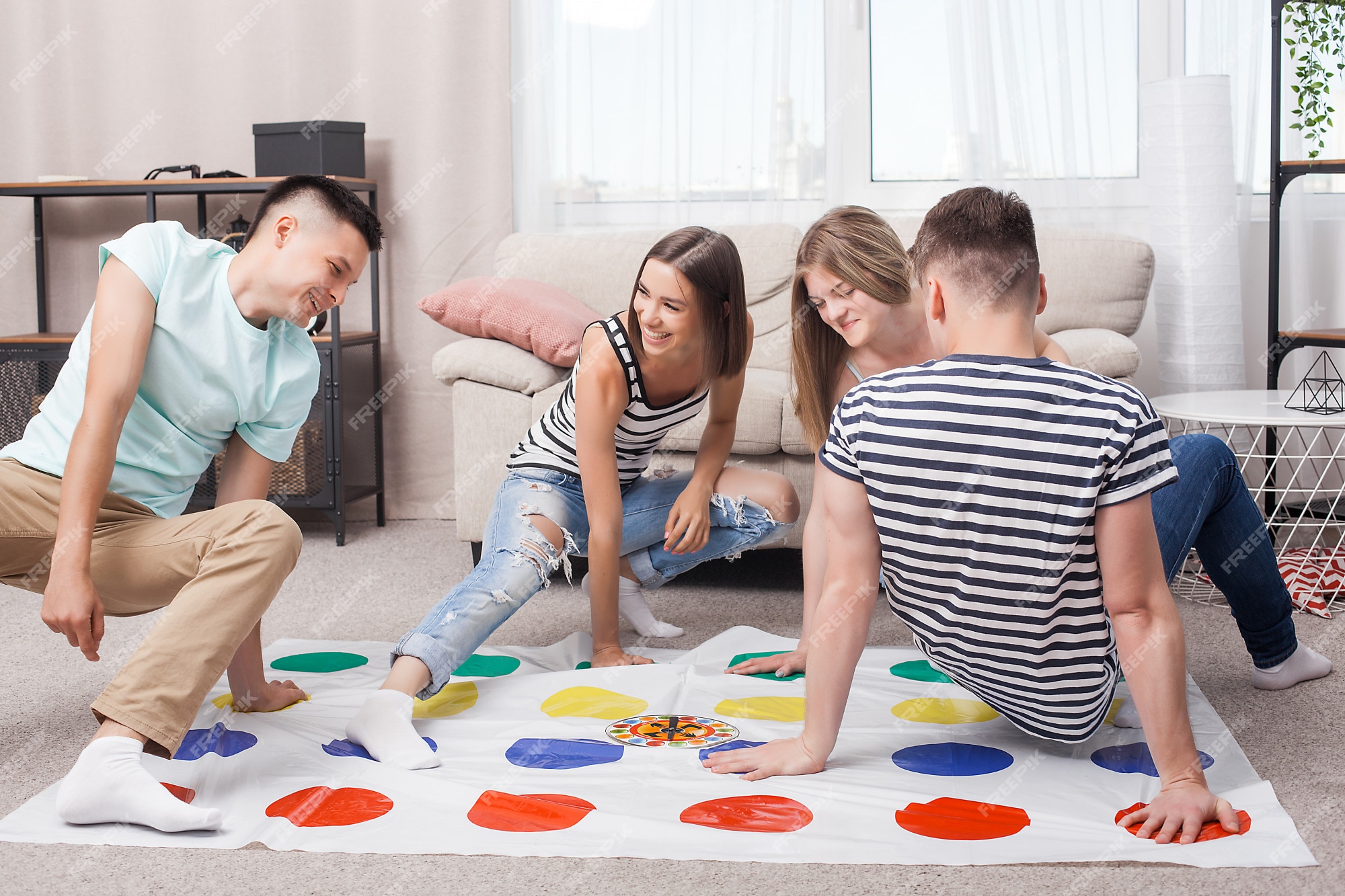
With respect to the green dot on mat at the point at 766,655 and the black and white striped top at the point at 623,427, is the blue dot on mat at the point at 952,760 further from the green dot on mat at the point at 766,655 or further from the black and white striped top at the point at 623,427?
the black and white striped top at the point at 623,427

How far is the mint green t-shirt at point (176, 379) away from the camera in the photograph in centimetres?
140

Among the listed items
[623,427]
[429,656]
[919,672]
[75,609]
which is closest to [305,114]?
[623,427]

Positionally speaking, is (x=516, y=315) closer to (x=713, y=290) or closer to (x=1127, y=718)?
(x=713, y=290)

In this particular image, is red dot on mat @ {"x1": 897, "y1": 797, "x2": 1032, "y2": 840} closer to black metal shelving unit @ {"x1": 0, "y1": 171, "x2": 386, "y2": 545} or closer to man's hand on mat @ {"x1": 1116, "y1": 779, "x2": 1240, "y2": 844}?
man's hand on mat @ {"x1": 1116, "y1": 779, "x2": 1240, "y2": 844}

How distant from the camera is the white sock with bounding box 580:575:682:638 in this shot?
206cm

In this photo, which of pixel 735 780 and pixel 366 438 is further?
pixel 366 438

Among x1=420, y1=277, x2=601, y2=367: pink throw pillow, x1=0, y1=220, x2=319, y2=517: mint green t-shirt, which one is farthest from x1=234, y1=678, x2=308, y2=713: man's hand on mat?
x1=420, y1=277, x2=601, y2=367: pink throw pillow

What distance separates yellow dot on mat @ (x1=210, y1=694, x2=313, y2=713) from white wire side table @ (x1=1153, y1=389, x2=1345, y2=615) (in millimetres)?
1657

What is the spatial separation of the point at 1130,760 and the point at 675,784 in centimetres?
59

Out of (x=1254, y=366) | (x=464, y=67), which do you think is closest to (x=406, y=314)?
(x=464, y=67)

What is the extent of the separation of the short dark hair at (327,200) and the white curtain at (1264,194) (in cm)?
253

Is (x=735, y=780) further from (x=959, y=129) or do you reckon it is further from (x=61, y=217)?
(x=61, y=217)

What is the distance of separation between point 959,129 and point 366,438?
1995 mm

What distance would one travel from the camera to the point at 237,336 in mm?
1455
